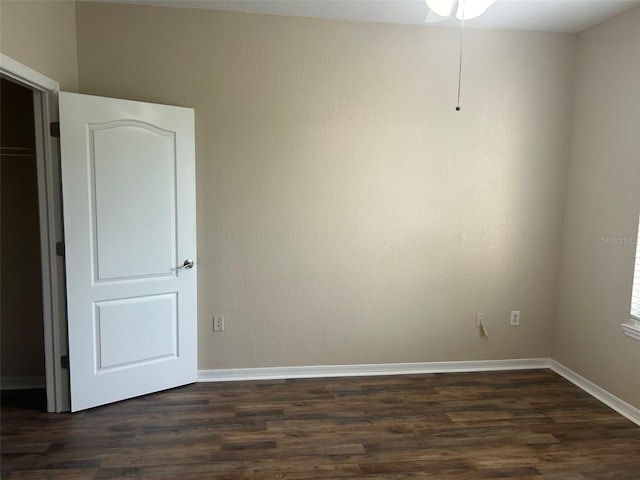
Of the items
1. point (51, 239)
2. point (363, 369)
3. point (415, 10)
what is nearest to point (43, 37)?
point (51, 239)

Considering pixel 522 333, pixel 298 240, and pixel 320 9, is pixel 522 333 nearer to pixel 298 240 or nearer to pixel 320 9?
pixel 298 240

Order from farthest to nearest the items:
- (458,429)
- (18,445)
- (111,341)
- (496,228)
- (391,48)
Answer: (496,228) < (391,48) < (111,341) < (458,429) < (18,445)

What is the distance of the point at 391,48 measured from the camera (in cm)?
298

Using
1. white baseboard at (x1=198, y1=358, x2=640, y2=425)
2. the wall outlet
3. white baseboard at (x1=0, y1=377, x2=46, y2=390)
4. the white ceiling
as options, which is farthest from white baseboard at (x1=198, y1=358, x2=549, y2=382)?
the white ceiling

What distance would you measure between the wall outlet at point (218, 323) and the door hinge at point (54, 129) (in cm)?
162

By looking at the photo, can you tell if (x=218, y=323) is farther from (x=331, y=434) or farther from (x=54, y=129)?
(x=54, y=129)

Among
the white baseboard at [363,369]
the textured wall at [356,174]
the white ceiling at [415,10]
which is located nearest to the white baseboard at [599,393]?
the white baseboard at [363,369]

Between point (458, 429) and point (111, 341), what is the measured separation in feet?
7.67

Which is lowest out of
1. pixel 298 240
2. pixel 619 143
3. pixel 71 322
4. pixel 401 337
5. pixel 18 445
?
pixel 18 445

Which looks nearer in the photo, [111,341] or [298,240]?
[111,341]

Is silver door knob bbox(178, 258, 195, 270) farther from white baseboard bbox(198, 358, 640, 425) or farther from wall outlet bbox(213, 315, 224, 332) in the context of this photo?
white baseboard bbox(198, 358, 640, 425)

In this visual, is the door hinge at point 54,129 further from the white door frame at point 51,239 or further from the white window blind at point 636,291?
the white window blind at point 636,291

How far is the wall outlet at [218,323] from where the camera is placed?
306 centimetres

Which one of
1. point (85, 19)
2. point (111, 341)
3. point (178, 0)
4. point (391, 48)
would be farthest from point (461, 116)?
point (111, 341)
